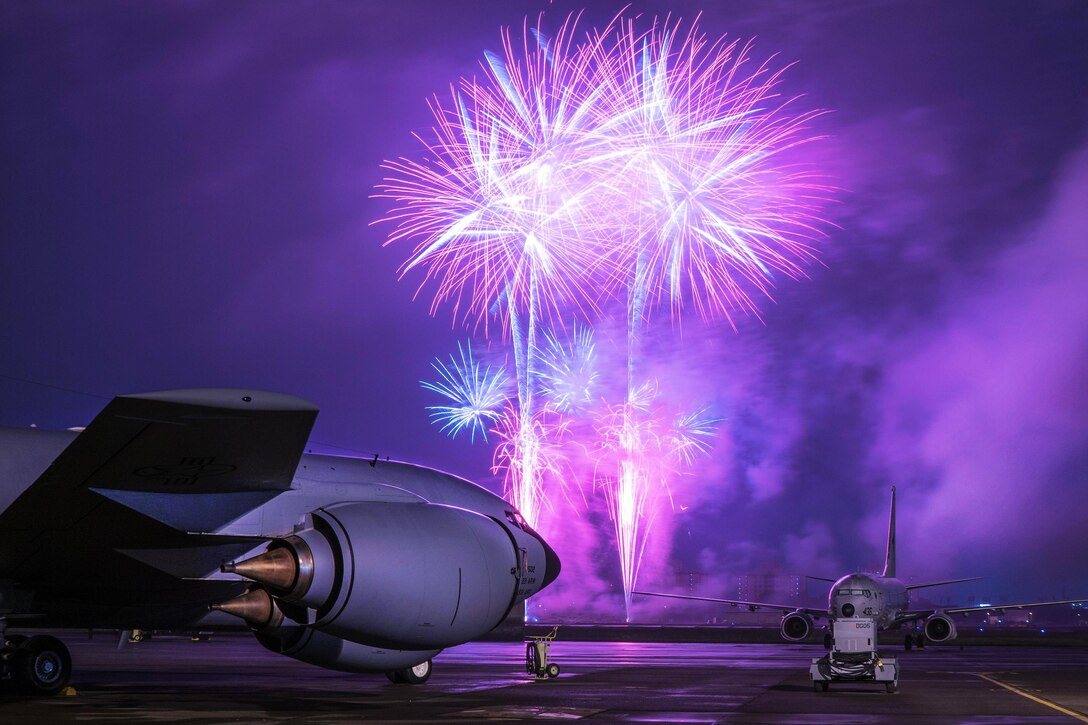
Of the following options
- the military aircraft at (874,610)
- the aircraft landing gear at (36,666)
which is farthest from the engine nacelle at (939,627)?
the aircraft landing gear at (36,666)

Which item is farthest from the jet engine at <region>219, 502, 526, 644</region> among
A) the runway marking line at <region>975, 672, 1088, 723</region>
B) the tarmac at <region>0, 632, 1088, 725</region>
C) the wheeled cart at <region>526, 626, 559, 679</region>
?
the wheeled cart at <region>526, 626, 559, 679</region>

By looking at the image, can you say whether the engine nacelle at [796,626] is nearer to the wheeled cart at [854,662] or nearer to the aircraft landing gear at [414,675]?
the wheeled cart at [854,662]

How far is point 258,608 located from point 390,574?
84.4 inches

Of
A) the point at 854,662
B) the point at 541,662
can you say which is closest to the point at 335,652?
the point at 541,662

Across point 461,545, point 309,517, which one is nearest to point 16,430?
point 309,517

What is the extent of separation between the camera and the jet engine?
50.9 feet

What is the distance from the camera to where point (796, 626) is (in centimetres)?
5403

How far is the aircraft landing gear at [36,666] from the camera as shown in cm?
2042

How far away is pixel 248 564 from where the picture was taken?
1526 centimetres

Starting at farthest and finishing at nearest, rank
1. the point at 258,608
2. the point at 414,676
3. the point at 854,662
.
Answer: the point at 854,662 → the point at 414,676 → the point at 258,608

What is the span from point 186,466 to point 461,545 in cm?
434

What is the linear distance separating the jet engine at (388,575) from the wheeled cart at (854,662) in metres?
10.7

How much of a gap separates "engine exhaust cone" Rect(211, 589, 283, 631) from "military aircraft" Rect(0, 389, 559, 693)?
27 mm

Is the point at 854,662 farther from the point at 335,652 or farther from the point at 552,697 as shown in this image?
the point at 335,652
